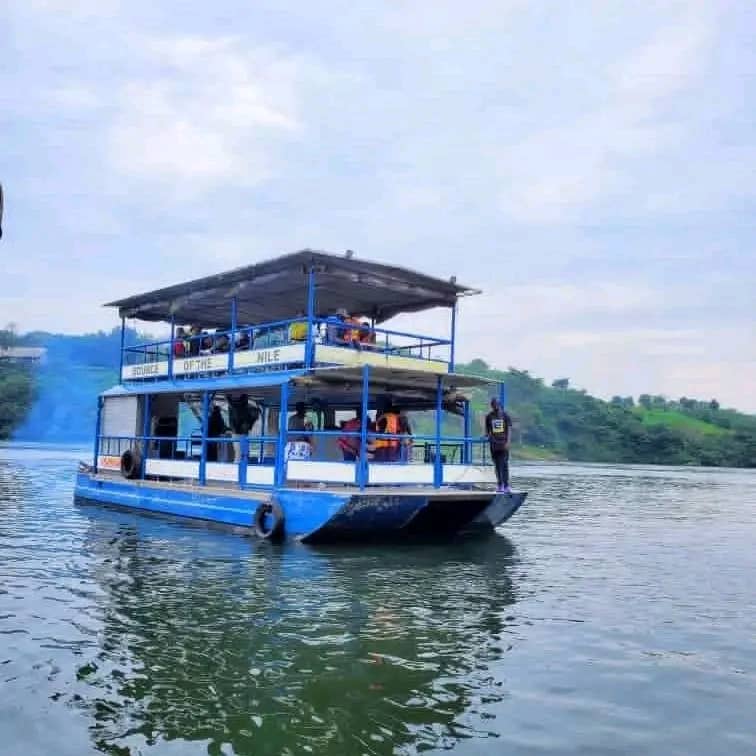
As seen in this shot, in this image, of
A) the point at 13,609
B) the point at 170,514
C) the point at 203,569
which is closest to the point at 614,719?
the point at 13,609

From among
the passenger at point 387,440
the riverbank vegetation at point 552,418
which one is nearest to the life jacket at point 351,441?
the passenger at point 387,440

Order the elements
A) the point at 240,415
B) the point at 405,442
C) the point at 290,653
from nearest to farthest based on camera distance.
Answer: the point at 290,653 → the point at 405,442 → the point at 240,415

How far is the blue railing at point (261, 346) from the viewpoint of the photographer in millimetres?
14883

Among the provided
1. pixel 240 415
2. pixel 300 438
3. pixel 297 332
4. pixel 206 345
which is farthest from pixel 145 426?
pixel 297 332

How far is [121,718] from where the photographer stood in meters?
5.49

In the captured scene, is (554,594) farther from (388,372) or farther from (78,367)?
(78,367)

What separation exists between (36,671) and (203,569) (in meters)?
4.85

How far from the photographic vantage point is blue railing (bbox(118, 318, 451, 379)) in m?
14.9

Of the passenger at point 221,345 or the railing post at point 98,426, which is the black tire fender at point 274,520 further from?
the railing post at point 98,426

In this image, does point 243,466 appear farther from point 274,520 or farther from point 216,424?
point 216,424

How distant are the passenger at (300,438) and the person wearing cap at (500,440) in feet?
11.1

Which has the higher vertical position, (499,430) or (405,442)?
(499,430)

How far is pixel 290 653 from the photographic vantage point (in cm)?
710

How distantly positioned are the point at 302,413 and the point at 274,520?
4386mm
